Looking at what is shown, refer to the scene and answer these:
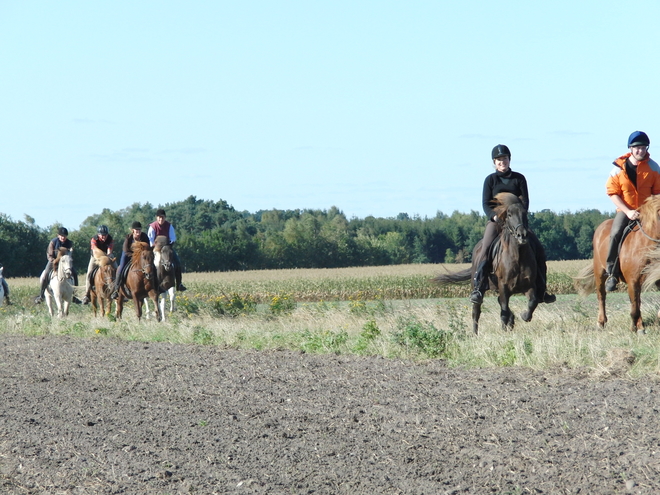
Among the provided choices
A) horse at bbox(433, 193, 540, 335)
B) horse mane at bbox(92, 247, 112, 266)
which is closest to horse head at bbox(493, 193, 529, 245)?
horse at bbox(433, 193, 540, 335)

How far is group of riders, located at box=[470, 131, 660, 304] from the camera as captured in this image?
11.2 meters

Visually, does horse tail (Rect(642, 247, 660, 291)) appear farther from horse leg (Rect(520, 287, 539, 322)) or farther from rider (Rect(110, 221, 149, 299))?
rider (Rect(110, 221, 149, 299))

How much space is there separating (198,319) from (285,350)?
6.49m

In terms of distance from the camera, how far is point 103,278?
65.4 feet

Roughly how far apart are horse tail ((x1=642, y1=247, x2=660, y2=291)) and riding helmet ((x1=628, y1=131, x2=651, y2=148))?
1.49m

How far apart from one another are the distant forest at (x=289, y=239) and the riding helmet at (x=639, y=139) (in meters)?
64.3

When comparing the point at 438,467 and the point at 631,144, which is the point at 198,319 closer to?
the point at 631,144

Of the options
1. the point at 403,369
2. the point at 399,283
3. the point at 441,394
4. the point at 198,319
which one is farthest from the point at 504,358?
the point at 399,283

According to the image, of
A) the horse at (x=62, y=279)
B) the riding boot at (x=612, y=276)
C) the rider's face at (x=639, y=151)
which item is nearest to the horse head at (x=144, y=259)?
the horse at (x=62, y=279)

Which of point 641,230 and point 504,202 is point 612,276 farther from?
point 504,202

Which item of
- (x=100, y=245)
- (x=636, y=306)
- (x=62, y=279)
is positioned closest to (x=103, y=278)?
(x=100, y=245)

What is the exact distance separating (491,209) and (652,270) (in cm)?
248

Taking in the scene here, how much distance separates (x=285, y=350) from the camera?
11633mm

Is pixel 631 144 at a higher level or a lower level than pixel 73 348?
higher
